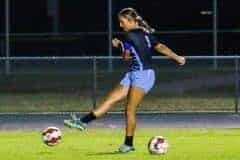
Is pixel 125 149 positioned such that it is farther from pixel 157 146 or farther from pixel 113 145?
pixel 113 145

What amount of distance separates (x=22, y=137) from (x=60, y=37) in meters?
13.0

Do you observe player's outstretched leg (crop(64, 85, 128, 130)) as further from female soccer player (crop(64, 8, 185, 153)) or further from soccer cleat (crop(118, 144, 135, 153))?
soccer cleat (crop(118, 144, 135, 153))

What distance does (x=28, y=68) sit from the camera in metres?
20.1

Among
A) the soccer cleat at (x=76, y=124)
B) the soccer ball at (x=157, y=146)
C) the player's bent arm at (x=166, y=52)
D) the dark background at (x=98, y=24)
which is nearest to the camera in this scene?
the soccer ball at (x=157, y=146)

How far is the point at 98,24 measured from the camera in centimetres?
2786

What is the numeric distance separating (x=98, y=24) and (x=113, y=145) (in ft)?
48.6

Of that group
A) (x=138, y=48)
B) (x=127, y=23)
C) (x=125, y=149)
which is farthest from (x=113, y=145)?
(x=127, y=23)

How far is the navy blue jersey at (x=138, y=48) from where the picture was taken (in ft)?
39.2

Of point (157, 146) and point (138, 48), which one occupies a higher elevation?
point (138, 48)

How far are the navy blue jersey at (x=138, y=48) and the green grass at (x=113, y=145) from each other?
1187 mm

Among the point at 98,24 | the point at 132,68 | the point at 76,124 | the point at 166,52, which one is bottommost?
the point at 76,124

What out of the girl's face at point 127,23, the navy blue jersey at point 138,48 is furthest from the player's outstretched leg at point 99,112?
the girl's face at point 127,23

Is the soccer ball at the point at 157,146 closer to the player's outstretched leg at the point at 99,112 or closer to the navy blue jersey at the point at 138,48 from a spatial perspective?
the player's outstretched leg at the point at 99,112

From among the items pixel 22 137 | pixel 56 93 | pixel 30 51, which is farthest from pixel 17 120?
pixel 30 51
